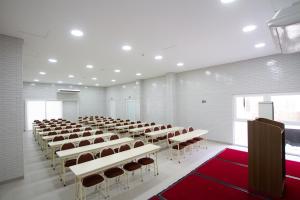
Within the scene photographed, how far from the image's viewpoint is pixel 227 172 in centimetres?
437

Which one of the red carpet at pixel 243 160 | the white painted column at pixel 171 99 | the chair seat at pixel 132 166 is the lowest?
the red carpet at pixel 243 160

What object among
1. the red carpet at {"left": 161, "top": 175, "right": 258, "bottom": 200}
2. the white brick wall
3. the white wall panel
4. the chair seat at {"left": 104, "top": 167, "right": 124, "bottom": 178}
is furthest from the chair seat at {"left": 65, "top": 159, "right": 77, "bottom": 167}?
the white wall panel

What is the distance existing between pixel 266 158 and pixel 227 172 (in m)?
1.57

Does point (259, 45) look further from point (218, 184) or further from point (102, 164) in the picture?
point (102, 164)

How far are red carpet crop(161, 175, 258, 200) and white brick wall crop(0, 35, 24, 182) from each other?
14.3ft

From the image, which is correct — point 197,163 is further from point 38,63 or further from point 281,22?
point 38,63

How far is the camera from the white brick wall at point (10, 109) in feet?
14.3

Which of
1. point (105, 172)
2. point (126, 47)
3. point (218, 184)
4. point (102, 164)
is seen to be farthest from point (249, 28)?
point (105, 172)

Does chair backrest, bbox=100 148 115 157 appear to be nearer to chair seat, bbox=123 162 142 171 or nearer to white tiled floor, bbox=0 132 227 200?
chair seat, bbox=123 162 142 171

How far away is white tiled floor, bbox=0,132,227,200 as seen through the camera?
3655 mm

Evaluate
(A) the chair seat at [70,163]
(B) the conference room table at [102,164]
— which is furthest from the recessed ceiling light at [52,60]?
(B) the conference room table at [102,164]

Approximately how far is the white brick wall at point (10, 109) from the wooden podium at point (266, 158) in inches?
242

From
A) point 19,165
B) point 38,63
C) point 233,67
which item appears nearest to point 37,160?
point 19,165

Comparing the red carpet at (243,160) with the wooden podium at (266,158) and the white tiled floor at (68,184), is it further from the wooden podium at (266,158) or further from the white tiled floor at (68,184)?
the wooden podium at (266,158)
